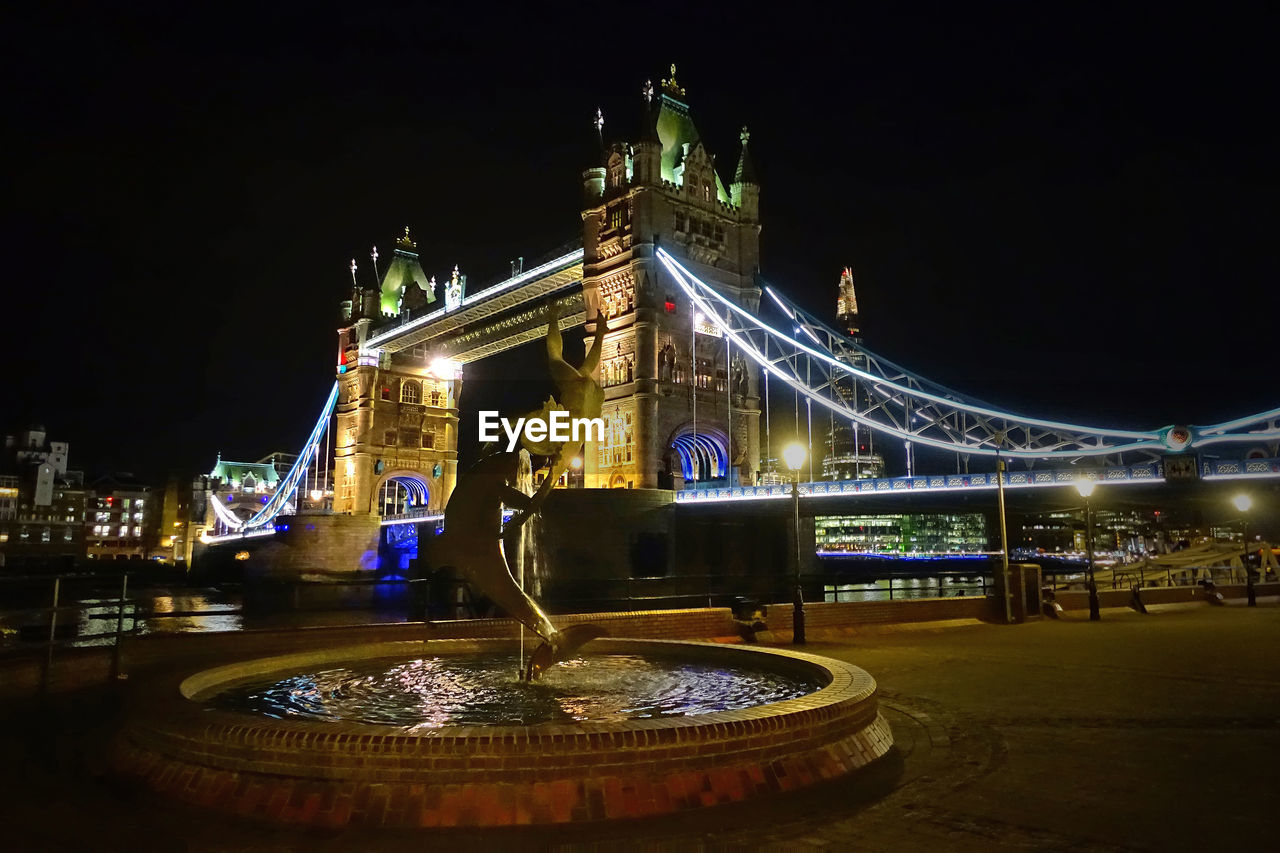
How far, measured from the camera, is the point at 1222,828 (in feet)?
16.9

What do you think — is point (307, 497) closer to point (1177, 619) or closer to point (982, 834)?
point (1177, 619)

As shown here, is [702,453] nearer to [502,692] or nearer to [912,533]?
[502,692]

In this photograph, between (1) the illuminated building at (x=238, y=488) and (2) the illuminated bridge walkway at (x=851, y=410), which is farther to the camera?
(1) the illuminated building at (x=238, y=488)

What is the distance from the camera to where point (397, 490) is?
93188mm

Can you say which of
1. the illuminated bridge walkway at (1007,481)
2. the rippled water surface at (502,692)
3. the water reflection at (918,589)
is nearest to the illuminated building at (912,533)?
the water reflection at (918,589)

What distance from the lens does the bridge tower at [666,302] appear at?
157 ft

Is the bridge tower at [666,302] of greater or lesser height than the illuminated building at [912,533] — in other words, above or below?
above

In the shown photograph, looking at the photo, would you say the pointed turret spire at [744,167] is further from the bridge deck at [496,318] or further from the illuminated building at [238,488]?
the illuminated building at [238,488]

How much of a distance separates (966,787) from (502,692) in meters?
4.35

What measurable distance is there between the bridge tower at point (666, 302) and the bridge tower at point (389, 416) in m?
32.0

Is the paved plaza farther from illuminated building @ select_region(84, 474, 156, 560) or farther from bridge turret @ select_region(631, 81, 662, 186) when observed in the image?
illuminated building @ select_region(84, 474, 156, 560)

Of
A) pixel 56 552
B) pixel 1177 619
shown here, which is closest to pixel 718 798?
pixel 1177 619

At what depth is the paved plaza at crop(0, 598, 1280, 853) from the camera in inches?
199

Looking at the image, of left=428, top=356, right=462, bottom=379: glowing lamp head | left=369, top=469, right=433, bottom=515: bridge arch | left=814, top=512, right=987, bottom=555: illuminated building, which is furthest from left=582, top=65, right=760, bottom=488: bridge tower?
left=814, top=512, right=987, bottom=555: illuminated building
